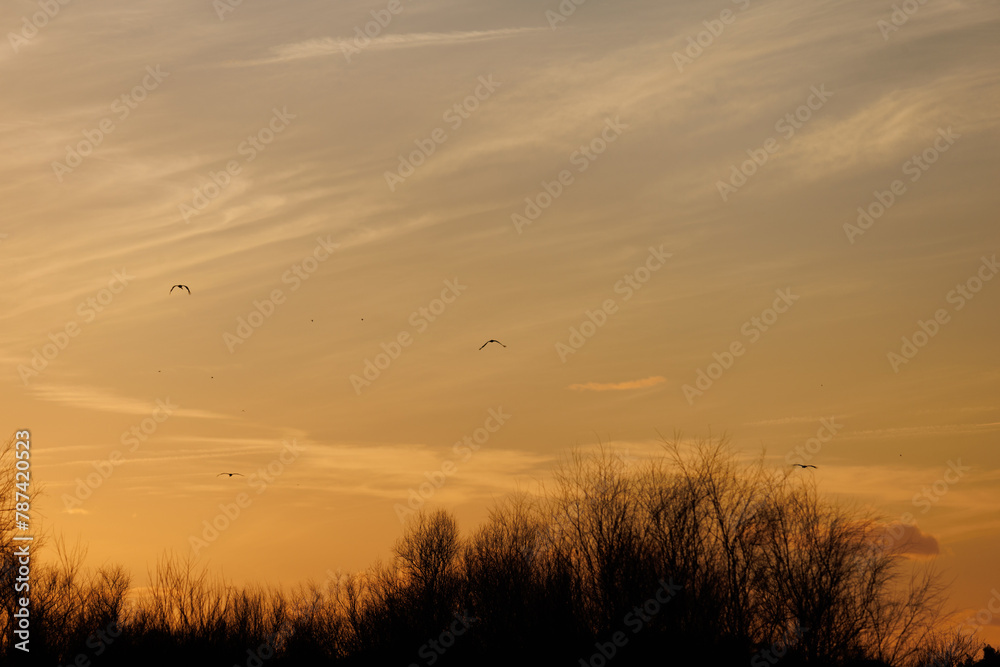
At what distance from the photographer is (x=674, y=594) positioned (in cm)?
5084

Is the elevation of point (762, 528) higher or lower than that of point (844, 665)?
higher

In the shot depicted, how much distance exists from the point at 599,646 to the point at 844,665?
13288 millimetres

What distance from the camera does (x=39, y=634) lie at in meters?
52.1

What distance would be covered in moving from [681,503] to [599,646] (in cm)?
888

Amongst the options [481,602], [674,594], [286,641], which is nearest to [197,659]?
[286,641]

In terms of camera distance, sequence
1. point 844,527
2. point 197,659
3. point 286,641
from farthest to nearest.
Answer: point 286,641
point 197,659
point 844,527

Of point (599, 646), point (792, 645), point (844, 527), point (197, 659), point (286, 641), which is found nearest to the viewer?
point (599, 646)

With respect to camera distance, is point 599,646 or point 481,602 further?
point 481,602

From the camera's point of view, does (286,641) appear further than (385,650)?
Yes

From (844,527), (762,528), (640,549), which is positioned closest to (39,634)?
(640,549)

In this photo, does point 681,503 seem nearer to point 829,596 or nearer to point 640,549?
point 640,549

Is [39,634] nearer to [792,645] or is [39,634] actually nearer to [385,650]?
[385,650]

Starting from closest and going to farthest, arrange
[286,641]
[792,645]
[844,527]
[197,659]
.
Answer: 1. [792,645]
2. [844,527]
3. [197,659]
4. [286,641]

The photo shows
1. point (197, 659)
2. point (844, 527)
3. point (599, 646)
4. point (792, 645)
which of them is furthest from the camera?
Result: point (197, 659)
